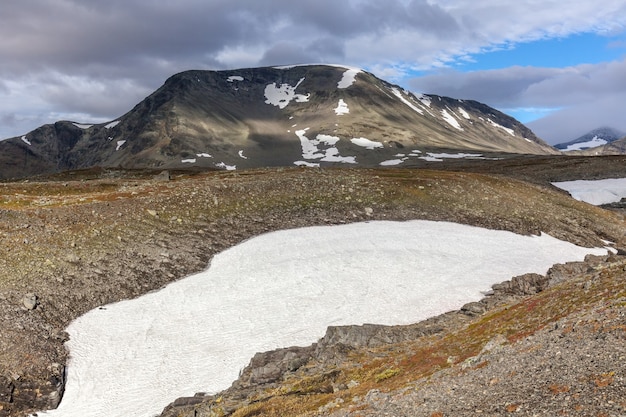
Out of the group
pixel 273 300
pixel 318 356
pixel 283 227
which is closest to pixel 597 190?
pixel 283 227

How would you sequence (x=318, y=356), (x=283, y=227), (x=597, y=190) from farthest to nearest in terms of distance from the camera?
(x=597, y=190) < (x=283, y=227) < (x=318, y=356)

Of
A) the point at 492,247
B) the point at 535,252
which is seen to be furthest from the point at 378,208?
the point at 535,252

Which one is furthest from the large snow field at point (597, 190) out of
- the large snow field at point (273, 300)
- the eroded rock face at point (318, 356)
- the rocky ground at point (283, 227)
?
the eroded rock face at point (318, 356)

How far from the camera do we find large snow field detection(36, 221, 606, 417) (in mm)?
24703

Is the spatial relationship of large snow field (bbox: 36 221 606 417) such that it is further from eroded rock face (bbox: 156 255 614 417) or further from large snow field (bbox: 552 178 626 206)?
large snow field (bbox: 552 178 626 206)

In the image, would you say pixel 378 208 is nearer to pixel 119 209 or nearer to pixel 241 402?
pixel 119 209

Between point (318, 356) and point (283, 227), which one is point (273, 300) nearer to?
point (318, 356)

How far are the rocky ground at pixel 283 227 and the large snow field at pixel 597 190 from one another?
905 inches

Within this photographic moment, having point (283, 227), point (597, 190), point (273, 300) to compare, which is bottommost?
point (273, 300)

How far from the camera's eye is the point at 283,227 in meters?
48.0

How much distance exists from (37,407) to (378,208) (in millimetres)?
39716

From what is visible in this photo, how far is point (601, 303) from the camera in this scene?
1792cm

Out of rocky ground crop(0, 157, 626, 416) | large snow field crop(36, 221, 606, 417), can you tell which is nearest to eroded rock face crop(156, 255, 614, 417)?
rocky ground crop(0, 157, 626, 416)

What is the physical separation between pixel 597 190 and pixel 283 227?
69.9 metres
